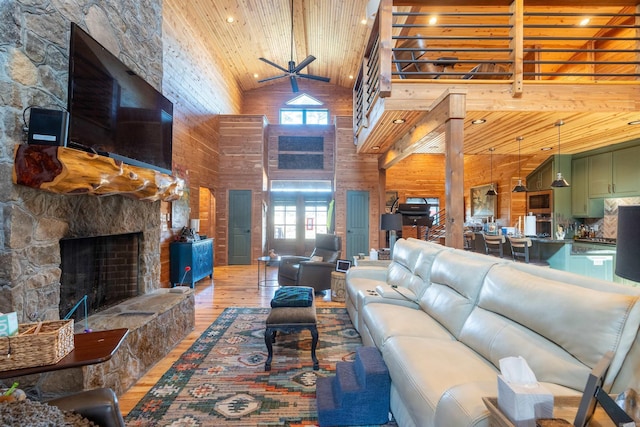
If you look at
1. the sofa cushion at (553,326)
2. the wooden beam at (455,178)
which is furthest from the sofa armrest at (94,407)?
the wooden beam at (455,178)

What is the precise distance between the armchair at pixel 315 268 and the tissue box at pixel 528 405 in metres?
4.00

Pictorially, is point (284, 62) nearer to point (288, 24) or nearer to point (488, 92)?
point (288, 24)

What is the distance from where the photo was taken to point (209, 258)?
237 inches

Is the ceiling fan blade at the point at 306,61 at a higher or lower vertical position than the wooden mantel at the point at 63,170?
higher

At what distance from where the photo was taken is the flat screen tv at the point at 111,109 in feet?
7.01

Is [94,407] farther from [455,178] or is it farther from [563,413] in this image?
[455,178]

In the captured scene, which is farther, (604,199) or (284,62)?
(284,62)

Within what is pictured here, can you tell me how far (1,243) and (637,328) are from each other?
3130mm

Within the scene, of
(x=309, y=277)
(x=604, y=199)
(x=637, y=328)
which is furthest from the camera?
(x=604, y=199)

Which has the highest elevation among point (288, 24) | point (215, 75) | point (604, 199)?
point (288, 24)

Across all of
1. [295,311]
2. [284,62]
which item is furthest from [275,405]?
[284,62]

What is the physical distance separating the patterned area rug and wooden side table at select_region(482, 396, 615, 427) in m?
1.28

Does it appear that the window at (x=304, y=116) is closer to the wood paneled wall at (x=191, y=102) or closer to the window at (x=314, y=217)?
the wood paneled wall at (x=191, y=102)

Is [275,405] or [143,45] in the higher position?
[143,45]
